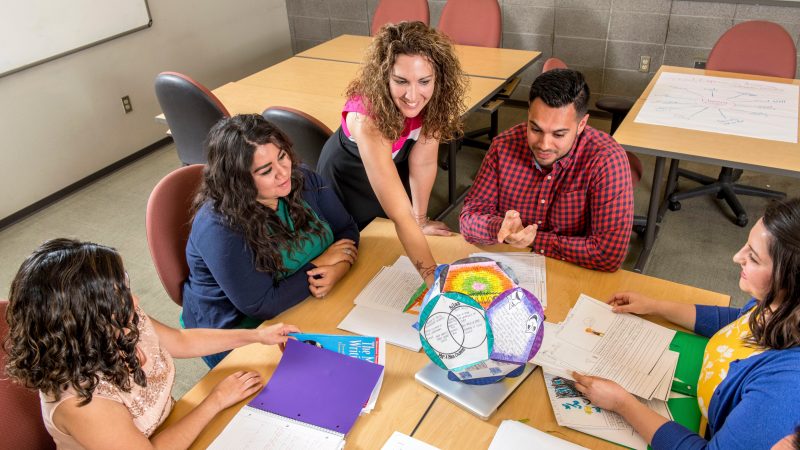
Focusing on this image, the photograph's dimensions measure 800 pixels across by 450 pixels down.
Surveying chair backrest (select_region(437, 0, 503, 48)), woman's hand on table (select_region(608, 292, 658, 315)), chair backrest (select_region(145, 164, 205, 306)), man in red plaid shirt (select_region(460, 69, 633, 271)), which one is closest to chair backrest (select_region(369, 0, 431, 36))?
chair backrest (select_region(437, 0, 503, 48))

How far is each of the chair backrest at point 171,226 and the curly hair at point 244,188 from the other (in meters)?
0.16

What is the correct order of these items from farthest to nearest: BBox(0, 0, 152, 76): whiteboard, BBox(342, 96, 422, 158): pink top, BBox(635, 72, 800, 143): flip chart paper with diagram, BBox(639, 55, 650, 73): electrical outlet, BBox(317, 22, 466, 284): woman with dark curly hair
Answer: BBox(639, 55, 650, 73): electrical outlet → BBox(0, 0, 152, 76): whiteboard → BBox(635, 72, 800, 143): flip chart paper with diagram → BBox(342, 96, 422, 158): pink top → BBox(317, 22, 466, 284): woman with dark curly hair

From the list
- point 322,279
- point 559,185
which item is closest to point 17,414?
point 322,279

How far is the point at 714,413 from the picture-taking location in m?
1.18

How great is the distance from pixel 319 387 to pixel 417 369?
9.5 inches

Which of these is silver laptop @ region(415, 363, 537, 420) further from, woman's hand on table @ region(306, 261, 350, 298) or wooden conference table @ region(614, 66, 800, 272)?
wooden conference table @ region(614, 66, 800, 272)

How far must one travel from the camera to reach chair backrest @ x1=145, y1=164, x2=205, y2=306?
173 cm

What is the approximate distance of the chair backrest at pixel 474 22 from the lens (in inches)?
148

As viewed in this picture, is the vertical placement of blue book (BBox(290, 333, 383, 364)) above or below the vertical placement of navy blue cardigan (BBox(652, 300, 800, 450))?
below

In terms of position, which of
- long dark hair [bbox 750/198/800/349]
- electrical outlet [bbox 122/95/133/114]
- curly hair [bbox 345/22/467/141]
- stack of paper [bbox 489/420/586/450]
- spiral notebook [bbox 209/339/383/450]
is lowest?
electrical outlet [bbox 122/95/133/114]

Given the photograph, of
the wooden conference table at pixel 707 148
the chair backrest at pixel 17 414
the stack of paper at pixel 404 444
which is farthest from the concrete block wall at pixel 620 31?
the chair backrest at pixel 17 414

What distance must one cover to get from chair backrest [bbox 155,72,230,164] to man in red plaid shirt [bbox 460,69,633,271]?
4.79 feet

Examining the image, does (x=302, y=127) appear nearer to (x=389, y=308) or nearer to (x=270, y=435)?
(x=389, y=308)

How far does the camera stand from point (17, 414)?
1246 mm
